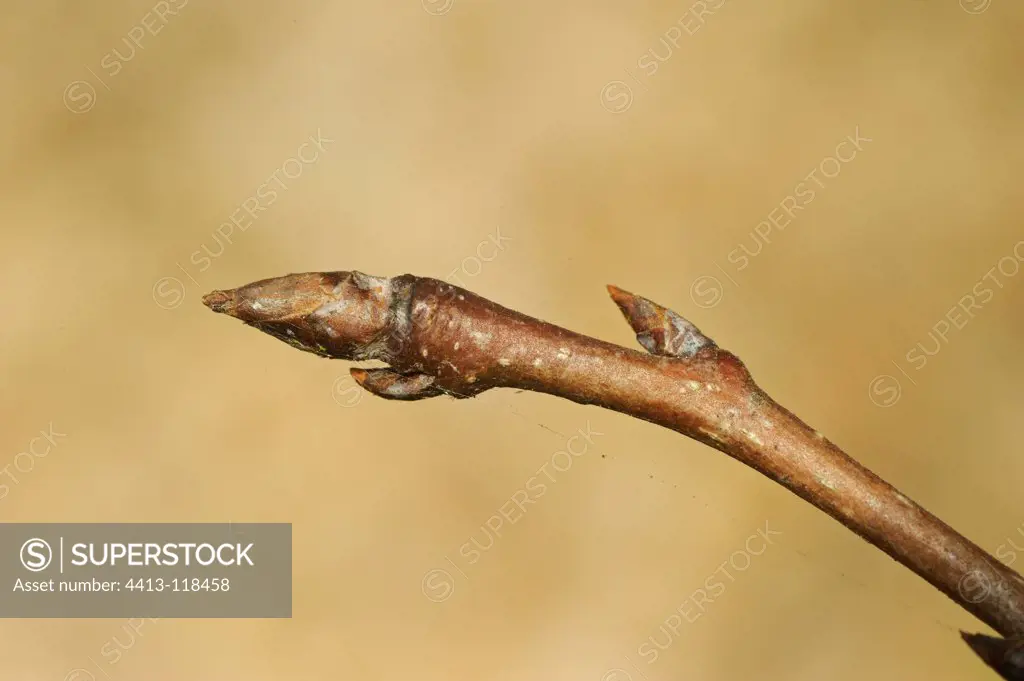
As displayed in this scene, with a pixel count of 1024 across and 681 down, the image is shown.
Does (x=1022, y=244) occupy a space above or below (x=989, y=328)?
above

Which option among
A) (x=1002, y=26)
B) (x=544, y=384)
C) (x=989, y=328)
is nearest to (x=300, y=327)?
(x=544, y=384)

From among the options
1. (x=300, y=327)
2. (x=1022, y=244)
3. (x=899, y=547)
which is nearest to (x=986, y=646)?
(x=899, y=547)

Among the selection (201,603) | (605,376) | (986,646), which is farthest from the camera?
(201,603)

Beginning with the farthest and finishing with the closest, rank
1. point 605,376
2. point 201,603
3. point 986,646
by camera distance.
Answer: point 201,603 → point 605,376 → point 986,646

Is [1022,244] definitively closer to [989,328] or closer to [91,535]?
[989,328]

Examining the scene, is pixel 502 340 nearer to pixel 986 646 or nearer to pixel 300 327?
pixel 300 327

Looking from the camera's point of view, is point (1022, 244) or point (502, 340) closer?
point (502, 340)

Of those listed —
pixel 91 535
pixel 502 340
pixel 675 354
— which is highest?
pixel 91 535
